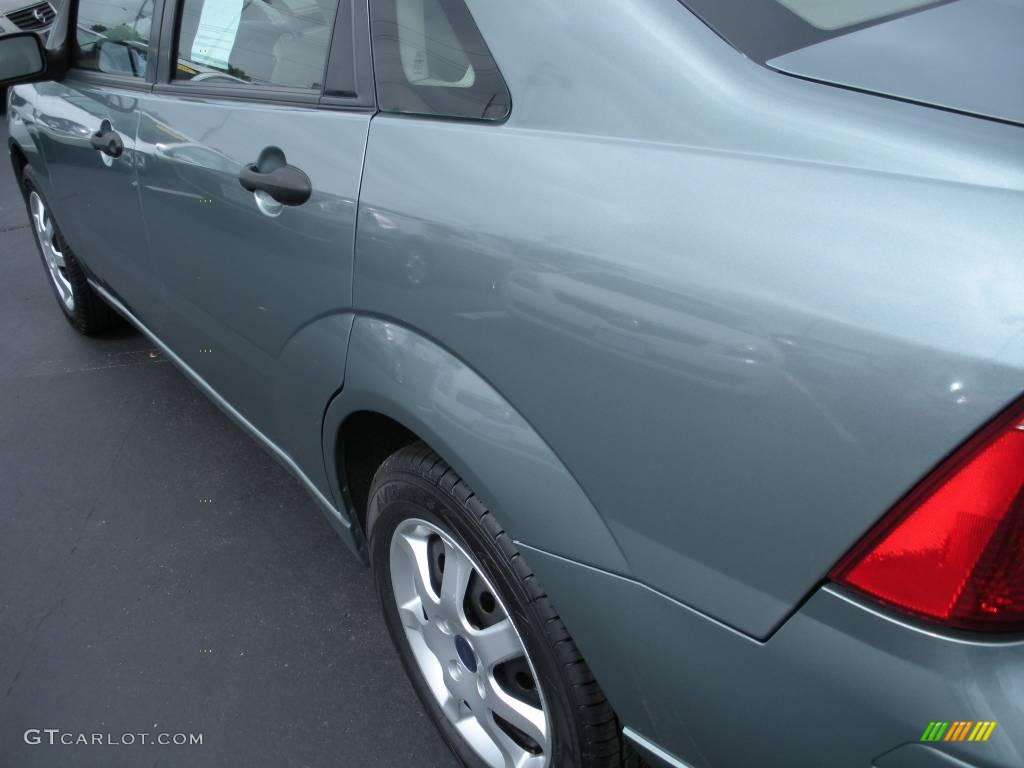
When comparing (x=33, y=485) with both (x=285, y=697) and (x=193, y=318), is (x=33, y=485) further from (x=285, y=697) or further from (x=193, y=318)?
(x=285, y=697)

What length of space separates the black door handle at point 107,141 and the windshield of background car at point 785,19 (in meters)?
1.91

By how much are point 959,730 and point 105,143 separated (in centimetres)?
260

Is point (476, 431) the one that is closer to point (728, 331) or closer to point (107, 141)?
point (728, 331)

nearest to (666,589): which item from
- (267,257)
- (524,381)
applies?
(524,381)

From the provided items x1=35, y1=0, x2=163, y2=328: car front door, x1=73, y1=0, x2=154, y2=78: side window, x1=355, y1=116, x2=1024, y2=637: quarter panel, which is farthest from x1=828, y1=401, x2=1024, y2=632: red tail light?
x1=73, y1=0, x2=154, y2=78: side window

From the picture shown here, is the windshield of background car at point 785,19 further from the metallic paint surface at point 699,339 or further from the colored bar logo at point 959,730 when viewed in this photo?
the colored bar logo at point 959,730

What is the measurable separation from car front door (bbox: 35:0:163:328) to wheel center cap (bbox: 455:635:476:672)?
4.83ft

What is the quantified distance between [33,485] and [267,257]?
1.77 metres

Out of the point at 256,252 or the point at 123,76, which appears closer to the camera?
the point at 256,252

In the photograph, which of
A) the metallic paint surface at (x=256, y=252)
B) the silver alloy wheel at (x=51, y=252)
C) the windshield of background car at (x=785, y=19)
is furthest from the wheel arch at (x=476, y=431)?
the silver alloy wheel at (x=51, y=252)

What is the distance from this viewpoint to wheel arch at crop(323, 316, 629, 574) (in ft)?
3.87

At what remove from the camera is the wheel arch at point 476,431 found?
3.87 ft

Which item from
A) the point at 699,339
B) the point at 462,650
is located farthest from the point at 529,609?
the point at 699,339

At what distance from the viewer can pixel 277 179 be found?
1663mm
